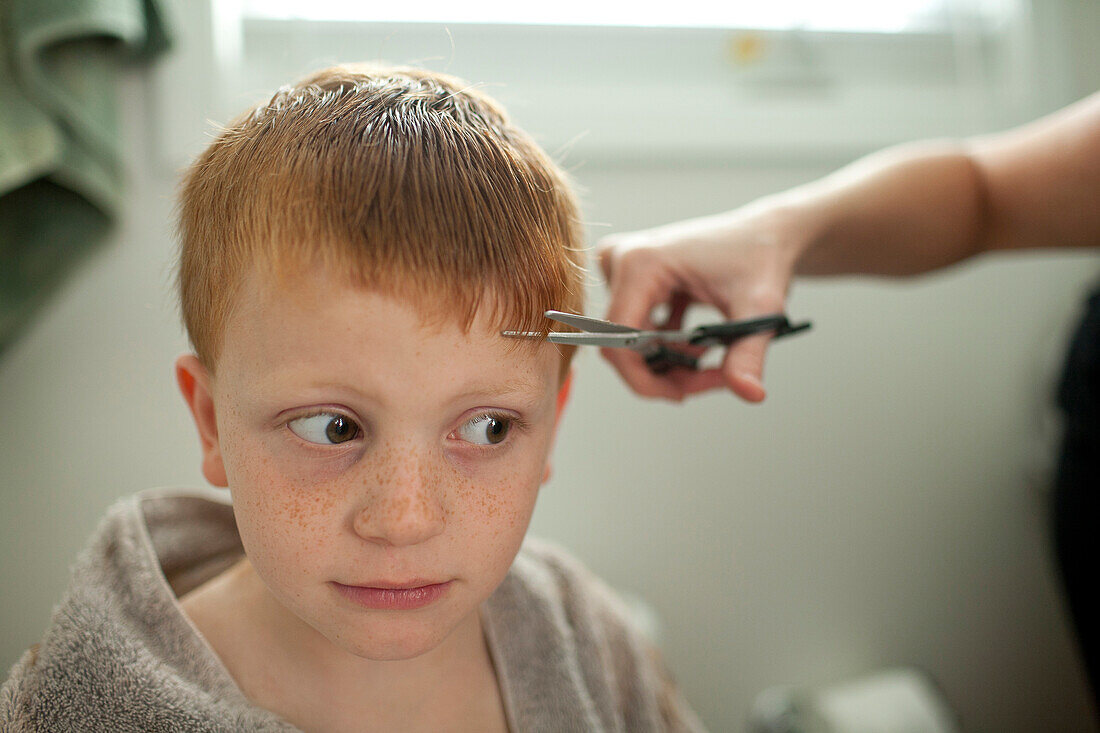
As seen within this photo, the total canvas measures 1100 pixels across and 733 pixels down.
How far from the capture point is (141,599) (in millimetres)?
542

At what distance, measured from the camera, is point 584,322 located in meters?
0.51

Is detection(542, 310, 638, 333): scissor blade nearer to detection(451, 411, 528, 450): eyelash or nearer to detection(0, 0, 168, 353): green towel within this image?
detection(451, 411, 528, 450): eyelash

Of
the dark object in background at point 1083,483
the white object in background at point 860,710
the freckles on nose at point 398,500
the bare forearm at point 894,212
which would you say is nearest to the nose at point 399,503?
the freckles on nose at point 398,500

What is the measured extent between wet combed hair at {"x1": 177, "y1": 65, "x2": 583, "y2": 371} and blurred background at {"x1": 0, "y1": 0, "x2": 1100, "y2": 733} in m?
0.50

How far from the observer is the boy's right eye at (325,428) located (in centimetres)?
47

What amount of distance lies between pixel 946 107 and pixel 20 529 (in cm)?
139

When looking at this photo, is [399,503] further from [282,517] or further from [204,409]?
[204,409]

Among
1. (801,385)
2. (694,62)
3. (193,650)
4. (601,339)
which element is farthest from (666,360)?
(694,62)

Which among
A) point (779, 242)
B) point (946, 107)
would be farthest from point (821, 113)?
point (779, 242)

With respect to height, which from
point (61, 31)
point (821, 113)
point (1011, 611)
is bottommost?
point (1011, 611)

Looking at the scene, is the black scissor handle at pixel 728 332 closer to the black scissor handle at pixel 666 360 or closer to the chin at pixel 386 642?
the black scissor handle at pixel 666 360

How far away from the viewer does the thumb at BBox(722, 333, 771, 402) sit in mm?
630

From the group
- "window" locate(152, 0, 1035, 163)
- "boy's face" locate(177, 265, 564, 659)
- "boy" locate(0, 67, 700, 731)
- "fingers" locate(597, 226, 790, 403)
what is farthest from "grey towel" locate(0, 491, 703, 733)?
"window" locate(152, 0, 1035, 163)

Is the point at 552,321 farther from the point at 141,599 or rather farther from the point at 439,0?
the point at 439,0
